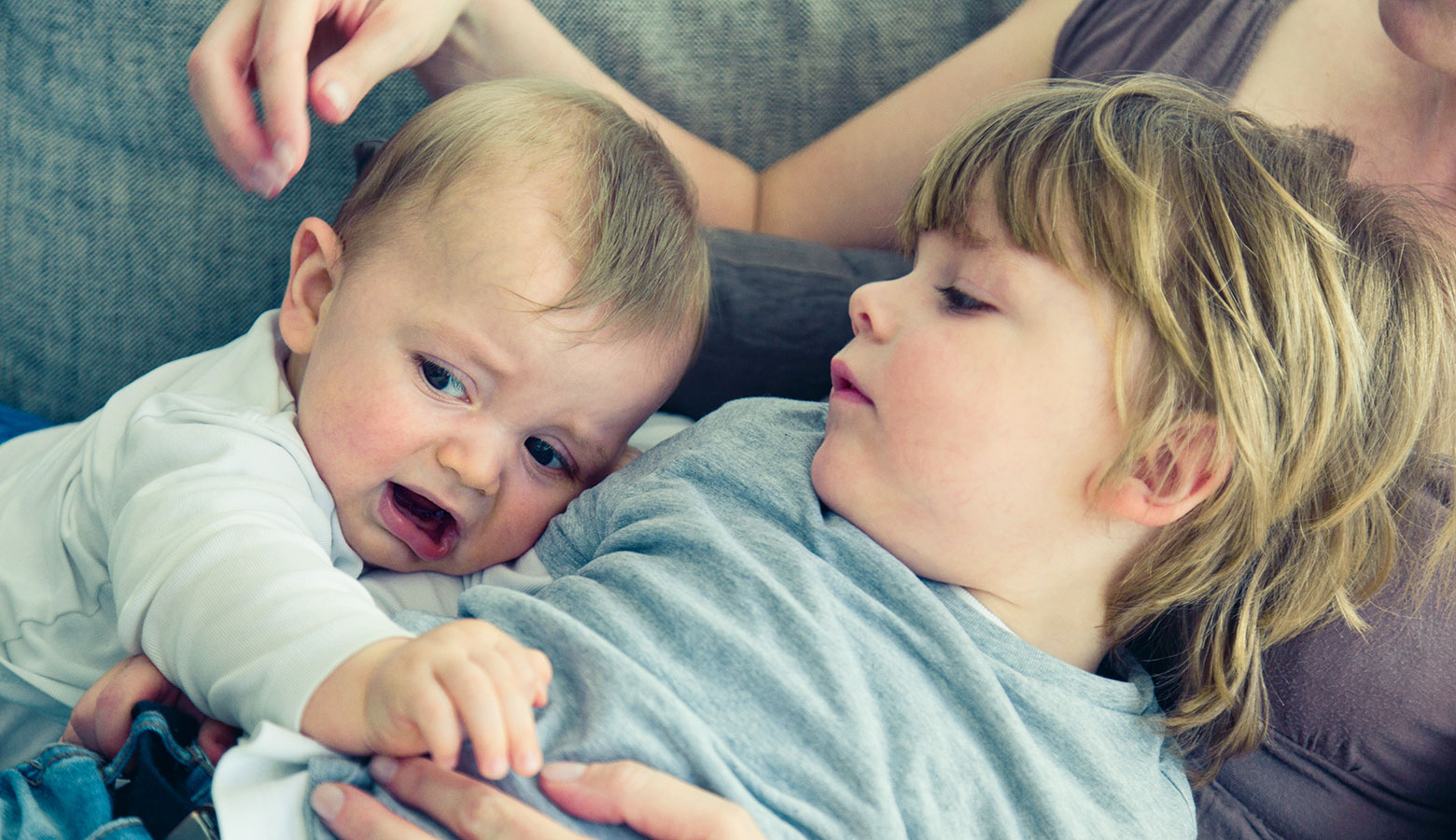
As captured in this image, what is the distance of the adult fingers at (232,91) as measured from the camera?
0.87 metres

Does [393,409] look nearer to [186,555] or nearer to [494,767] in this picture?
[186,555]

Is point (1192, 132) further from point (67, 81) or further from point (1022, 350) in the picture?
point (67, 81)

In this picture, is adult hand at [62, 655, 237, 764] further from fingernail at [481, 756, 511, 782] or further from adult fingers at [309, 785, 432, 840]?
fingernail at [481, 756, 511, 782]

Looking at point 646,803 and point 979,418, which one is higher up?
point 979,418

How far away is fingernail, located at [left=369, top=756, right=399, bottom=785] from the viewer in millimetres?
690

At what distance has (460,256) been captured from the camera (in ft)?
3.09

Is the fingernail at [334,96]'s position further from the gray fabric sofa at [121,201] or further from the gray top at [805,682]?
the gray fabric sofa at [121,201]

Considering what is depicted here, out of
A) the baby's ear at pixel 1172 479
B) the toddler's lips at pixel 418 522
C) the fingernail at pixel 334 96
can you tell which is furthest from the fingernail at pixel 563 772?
the fingernail at pixel 334 96

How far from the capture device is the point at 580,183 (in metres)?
0.98

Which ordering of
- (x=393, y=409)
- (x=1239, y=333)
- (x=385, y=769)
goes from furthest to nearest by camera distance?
1. (x=393, y=409)
2. (x=1239, y=333)
3. (x=385, y=769)

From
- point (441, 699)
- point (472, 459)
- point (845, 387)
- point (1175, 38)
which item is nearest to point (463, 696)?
point (441, 699)

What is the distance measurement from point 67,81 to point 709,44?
2.91 ft

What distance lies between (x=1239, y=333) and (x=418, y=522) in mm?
775

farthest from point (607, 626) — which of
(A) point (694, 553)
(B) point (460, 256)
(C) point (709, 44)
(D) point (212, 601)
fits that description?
(C) point (709, 44)
